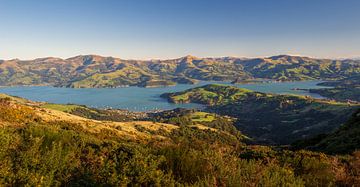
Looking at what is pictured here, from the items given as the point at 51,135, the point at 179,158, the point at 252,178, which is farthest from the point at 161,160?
the point at 51,135

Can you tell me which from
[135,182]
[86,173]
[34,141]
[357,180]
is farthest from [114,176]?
[357,180]

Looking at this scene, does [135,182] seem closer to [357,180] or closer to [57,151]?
[57,151]

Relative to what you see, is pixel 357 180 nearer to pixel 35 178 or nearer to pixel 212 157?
pixel 212 157

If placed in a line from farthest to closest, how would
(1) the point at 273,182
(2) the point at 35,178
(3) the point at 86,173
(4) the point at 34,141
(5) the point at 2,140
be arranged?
1. (4) the point at 34,141
2. (5) the point at 2,140
3. (3) the point at 86,173
4. (1) the point at 273,182
5. (2) the point at 35,178

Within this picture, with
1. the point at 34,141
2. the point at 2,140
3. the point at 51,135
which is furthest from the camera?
the point at 51,135

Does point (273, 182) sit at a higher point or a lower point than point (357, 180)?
higher

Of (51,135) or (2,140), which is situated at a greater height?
(2,140)

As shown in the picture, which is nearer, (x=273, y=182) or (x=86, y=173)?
(x=273, y=182)

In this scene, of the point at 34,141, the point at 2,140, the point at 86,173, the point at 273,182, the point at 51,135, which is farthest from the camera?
the point at 51,135

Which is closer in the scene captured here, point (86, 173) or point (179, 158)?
point (86, 173)
